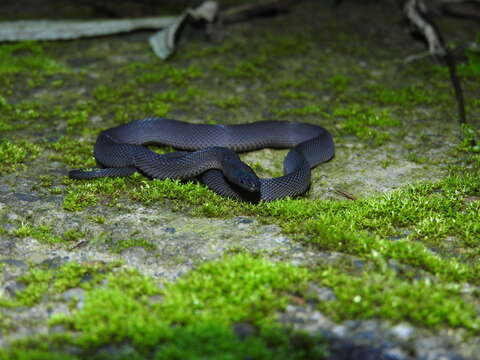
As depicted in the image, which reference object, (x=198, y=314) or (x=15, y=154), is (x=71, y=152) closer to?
(x=15, y=154)

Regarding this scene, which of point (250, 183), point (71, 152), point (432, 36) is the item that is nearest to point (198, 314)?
point (250, 183)

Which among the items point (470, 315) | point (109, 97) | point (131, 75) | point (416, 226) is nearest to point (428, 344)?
point (470, 315)

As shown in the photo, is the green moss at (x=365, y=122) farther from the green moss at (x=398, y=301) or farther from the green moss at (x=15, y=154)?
the green moss at (x=15, y=154)

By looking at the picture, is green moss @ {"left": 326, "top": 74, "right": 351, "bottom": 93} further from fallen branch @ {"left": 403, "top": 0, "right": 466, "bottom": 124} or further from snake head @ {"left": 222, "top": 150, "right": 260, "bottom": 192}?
snake head @ {"left": 222, "top": 150, "right": 260, "bottom": 192}

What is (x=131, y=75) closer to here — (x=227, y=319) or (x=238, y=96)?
(x=238, y=96)

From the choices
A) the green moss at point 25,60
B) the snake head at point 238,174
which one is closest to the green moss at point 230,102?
the snake head at point 238,174

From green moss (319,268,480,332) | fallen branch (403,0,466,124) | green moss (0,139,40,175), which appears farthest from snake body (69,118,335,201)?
fallen branch (403,0,466,124)
